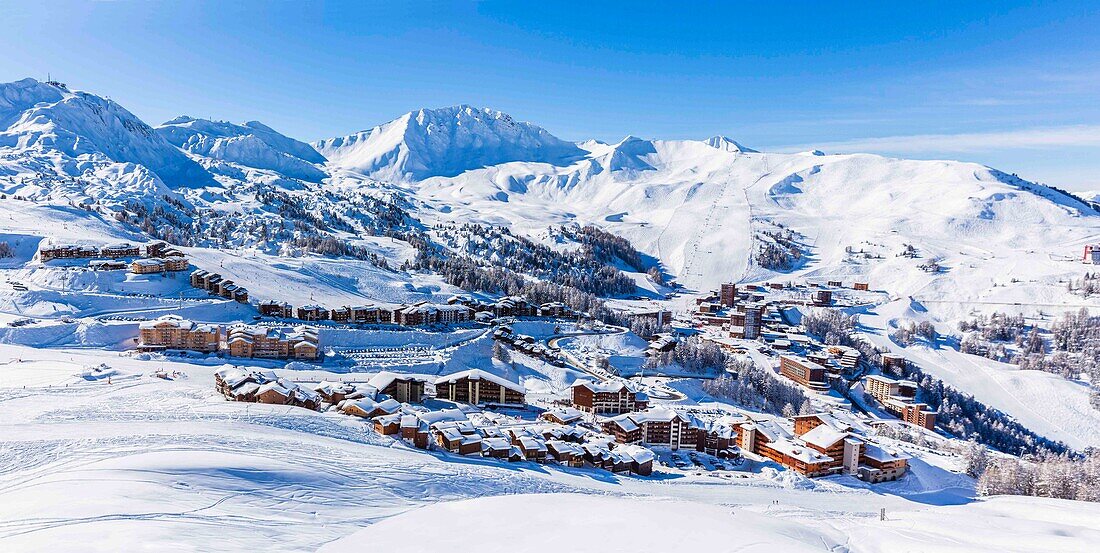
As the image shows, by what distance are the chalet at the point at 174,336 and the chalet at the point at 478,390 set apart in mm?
14046

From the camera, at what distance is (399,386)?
2880 centimetres

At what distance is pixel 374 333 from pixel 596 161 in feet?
531

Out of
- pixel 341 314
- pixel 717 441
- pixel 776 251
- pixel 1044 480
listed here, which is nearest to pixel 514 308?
pixel 341 314

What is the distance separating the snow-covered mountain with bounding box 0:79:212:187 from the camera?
10106 cm

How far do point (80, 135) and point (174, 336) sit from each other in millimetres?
109580

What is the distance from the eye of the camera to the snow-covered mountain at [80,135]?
332 ft

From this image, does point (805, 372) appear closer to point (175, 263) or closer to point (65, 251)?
point (175, 263)

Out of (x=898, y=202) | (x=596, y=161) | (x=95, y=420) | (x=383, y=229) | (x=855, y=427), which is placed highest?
(x=596, y=161)

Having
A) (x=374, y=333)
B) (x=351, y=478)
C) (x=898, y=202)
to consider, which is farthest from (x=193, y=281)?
(x=898, y=202)

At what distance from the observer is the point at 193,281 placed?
4469 centimetres

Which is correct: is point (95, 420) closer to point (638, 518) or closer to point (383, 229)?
point (638, 518)

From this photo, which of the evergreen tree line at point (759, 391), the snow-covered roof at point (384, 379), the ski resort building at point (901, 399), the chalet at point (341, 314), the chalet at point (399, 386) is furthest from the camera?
the chalet at point (341, 314)

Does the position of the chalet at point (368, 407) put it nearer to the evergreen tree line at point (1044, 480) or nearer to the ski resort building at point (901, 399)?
the evergreen tree line at point (1044, 480)

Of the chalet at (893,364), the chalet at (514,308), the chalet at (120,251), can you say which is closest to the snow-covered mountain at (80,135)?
the chalet at (120,251)
